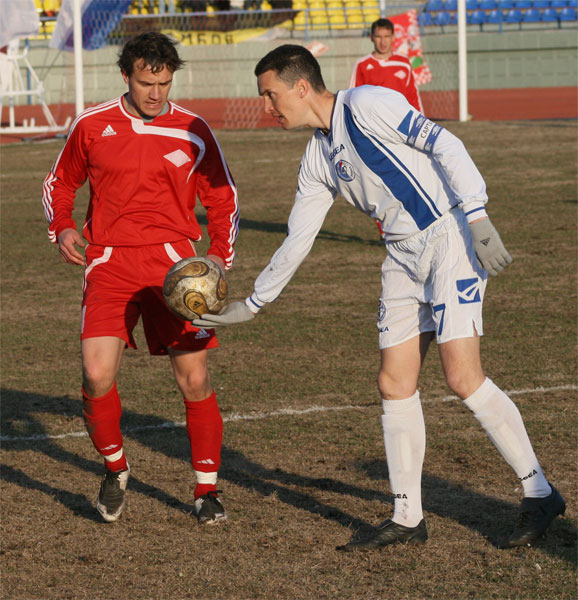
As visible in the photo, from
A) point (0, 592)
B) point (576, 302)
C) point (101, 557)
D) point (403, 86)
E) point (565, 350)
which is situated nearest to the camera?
point (0, 592)

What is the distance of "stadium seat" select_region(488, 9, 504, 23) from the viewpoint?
1619 inches

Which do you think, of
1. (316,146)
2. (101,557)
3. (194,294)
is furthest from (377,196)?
(101,557)

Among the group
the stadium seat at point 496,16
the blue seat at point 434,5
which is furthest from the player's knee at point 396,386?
the stadium seat at point 496,16

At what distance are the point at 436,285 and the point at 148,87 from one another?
5.47 feet

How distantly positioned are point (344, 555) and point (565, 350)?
3789 mm

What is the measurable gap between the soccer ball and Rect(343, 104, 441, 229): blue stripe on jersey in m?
0.89

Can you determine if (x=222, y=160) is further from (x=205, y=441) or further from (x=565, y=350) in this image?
(x=565, y=350)

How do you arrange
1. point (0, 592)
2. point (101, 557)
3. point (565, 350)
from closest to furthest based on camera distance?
point (0, 592)
point (101, 557)
point (565, 350)

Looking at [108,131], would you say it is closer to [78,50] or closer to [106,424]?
[106,424]

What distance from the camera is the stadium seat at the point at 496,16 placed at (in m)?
41.1

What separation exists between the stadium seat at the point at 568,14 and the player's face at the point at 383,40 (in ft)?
102

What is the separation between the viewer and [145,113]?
17.0ft

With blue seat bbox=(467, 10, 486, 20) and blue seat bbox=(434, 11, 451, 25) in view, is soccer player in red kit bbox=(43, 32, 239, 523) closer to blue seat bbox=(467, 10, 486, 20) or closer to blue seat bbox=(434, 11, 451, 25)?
blue seat bbox=(434, 11, 451, 25)

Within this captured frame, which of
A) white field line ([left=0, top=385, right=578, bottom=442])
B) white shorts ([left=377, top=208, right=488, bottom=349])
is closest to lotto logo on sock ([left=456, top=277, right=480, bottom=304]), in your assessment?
white shorts ([left=377, top=208, right=488, bottom=349])
